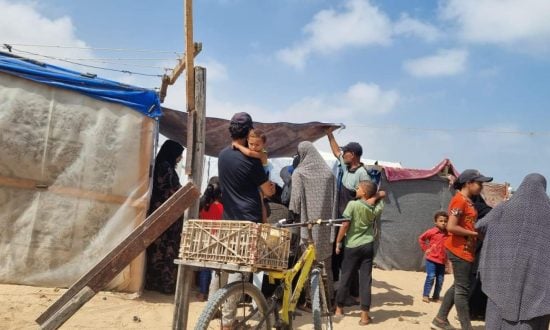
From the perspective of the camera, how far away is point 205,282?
6.45 m

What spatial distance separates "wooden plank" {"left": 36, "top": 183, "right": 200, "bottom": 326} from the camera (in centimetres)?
335

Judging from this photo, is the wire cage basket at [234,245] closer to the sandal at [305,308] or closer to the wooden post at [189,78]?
the wooden post at [189,78]

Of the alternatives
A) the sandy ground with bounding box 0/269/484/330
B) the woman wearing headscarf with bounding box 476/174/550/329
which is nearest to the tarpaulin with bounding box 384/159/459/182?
the sandy ground with bounding box 0/269/484/330

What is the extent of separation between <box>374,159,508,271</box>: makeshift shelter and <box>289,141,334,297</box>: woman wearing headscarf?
5635mm

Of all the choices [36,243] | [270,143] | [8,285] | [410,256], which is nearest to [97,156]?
[36,243]

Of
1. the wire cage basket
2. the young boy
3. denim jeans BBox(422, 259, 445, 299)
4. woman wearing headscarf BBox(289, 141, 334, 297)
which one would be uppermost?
the young boy

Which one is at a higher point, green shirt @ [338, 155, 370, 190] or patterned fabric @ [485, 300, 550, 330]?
green shirt @ [338, 155, 370, 190]

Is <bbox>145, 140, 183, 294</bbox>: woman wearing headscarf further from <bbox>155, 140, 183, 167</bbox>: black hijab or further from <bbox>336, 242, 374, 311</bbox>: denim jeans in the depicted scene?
<bbox>336, 242, 374, 311</bbox>: denim jeans

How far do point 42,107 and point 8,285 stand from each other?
2125 millimetres

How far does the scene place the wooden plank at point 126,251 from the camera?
335 centimetres

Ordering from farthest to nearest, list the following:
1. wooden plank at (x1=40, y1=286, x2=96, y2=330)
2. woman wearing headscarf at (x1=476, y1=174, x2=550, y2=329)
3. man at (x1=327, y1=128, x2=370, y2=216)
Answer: man at (x1=327, y1=128, x2=370, y2=216) → woman wearing headscarf at (x1=476, y1=174, x2=550, y2=329) → wooden plank at (x1=40, y1=286, x2=96, y2=330)

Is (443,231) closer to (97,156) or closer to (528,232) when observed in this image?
(528,232)

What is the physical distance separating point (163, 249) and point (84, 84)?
7.86 feet

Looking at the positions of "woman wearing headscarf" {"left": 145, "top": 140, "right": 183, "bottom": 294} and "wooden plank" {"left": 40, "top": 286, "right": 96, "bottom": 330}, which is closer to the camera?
"wooden plank" {"left": 40, "top": 286, "right": 96, "bottom": 330}
